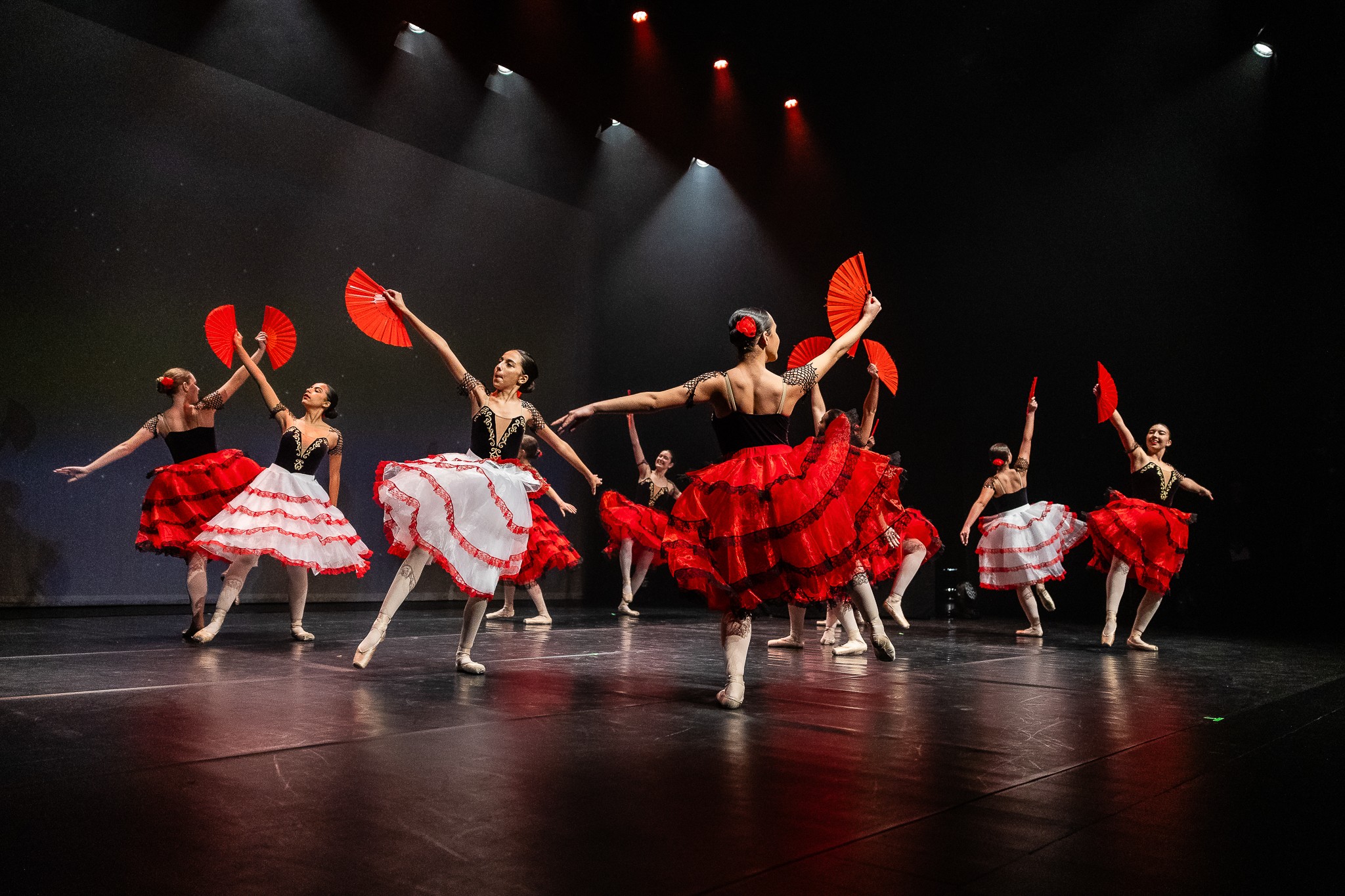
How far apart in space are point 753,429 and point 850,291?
3.27ft

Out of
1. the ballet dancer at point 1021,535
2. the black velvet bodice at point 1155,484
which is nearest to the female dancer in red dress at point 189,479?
the ballet dancer at point 1021,535

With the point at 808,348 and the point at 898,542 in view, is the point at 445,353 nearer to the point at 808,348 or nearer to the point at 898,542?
the point at 808,348

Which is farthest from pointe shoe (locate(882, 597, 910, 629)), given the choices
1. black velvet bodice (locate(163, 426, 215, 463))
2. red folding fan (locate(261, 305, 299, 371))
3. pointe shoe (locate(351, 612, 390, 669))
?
black velvet bodice (locate(163, 426, 215, 463))

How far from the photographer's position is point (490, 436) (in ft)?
13.5

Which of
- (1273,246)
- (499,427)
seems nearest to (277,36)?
(499,427)

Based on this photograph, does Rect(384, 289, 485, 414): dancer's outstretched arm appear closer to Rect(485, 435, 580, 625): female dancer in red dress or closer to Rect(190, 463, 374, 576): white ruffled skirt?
Rect(190, 463, 374, 576): white ruffled skirt

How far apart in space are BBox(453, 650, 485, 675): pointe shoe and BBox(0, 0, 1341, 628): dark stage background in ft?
14.1

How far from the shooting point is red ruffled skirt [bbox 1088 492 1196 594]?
5992mm

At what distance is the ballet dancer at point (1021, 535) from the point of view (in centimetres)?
718

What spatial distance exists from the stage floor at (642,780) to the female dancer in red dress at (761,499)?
0.44m

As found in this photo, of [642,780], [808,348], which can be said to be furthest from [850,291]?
[642,780]

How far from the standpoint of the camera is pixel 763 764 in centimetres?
243

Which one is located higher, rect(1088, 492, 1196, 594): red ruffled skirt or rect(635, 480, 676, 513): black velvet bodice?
rect(635, 480, 676, 513): black velvet bodice

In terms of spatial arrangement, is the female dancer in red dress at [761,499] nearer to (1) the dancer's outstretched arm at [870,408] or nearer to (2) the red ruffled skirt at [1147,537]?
(1) the dancer's outstretched arm at [870,408]
